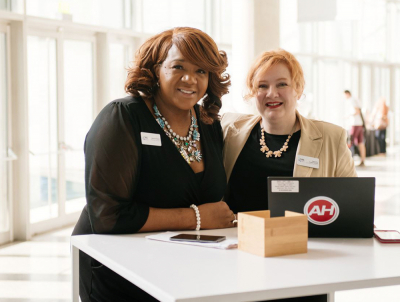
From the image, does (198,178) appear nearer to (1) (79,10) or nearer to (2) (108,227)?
(2) (108,227)

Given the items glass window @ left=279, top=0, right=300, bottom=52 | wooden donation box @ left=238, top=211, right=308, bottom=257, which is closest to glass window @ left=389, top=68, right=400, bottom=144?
glass window @ left=279, top=0, right=300, bottom=52

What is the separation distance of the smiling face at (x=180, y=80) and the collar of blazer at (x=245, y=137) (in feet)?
1.65

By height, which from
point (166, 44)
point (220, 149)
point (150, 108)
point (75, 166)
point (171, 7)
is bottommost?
point (75, 166)

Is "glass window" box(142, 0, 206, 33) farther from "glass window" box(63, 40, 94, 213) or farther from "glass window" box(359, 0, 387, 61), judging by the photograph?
"glass window" box(359, 0, 387, 61)

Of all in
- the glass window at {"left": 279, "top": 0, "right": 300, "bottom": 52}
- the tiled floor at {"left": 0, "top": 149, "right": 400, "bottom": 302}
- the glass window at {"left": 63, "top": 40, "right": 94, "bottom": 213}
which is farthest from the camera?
the glass window at {"left": 279, "top": 0, "right": 300, "bottom": 52}

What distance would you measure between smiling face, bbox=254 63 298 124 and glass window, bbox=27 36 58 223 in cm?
473

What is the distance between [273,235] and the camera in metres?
2.21

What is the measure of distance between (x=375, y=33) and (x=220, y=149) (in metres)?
20.1

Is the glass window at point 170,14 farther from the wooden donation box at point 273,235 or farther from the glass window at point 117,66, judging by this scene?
the wooden donation box at point 273,235

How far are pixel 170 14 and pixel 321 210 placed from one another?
8.72 meters

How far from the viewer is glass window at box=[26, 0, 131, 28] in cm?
731

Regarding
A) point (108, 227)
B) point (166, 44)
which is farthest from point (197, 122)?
point (108, 227)

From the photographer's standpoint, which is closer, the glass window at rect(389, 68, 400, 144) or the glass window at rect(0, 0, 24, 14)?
the glass window at rect(0, 0, 24, 14)

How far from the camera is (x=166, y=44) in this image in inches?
108
